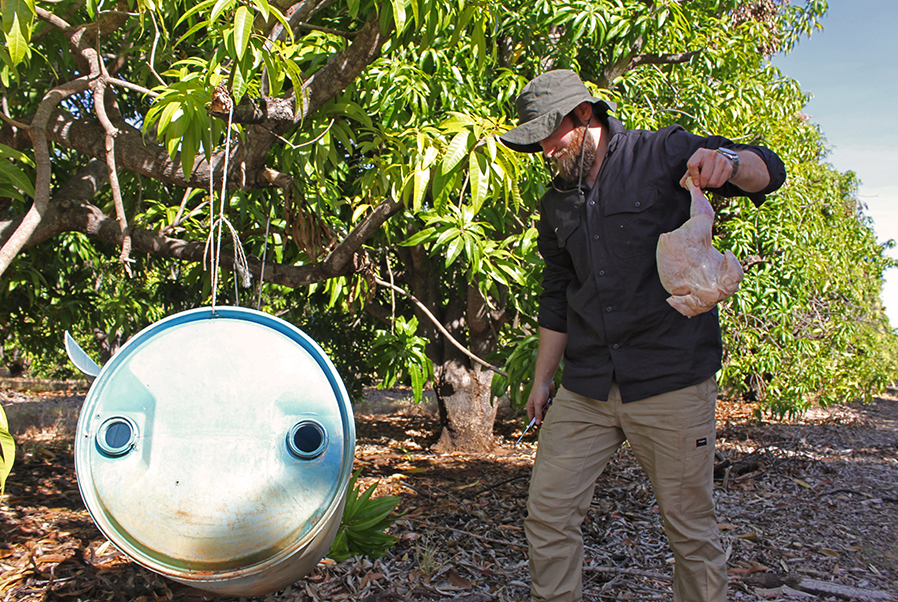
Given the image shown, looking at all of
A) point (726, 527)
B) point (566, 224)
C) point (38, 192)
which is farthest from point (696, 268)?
point (726, 527)

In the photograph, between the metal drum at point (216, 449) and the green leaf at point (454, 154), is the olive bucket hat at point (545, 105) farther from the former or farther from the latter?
the metal drum at point (216, 449)

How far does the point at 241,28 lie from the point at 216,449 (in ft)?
3.50

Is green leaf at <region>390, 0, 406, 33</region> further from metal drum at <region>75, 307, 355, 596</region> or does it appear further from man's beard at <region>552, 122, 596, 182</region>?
metal drum at <region>75, 307, 355, 596</region>

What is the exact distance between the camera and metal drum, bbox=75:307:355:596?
134cm

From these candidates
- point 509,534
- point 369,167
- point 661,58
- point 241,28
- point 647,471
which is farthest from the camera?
point 661,58

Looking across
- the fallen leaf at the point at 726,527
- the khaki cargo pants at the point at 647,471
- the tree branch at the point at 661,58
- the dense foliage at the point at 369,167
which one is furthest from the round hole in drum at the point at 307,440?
the tree branch at the point at 661,58

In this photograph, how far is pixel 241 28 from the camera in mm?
1655

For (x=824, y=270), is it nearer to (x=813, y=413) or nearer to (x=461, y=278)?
(x=813, y=413)

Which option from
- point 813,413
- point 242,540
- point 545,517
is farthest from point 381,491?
point 813,413

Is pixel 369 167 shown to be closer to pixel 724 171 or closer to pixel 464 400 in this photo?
pixel 464 400

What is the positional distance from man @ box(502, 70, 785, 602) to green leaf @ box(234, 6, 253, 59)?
0.77m

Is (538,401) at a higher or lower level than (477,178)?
lower

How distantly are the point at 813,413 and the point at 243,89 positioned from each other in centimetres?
791

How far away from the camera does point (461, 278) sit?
4676 millimetres
